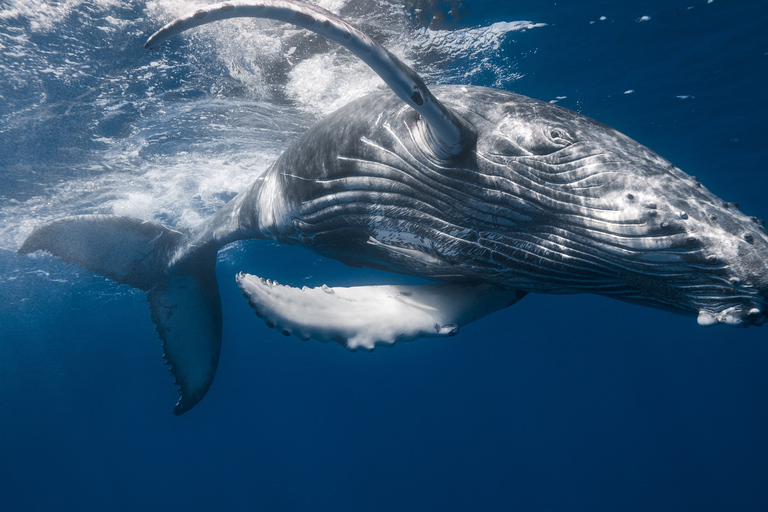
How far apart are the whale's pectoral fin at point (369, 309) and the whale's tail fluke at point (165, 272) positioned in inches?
135

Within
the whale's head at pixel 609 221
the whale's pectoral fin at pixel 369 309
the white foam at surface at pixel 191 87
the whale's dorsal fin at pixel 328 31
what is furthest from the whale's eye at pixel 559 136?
the white foam at surface at pixel 191 87

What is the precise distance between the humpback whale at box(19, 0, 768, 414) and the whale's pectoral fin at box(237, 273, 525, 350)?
1 cm

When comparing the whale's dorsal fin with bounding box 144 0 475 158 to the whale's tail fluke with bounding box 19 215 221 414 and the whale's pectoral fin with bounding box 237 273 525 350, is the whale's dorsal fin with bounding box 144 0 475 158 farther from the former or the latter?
the whale's tail fluke with bounding box 19 215 221 414

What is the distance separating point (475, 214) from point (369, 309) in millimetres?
1022

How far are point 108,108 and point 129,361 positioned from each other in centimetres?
4563

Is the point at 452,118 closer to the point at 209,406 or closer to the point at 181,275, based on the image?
the point at 181,275

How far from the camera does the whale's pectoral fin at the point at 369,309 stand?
2.91 meters

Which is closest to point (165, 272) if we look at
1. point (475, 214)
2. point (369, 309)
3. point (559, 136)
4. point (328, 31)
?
point (369, 309)

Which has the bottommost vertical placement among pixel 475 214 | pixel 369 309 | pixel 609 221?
pixel 369 309

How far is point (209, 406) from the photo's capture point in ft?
230

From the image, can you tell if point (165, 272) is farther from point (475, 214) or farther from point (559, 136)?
point (559, 136)

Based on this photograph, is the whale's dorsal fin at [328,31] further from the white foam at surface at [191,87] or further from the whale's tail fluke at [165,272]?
the white foam at surface at [191,87]

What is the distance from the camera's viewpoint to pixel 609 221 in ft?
7.95

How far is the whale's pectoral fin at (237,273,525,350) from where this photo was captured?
2906 mm
